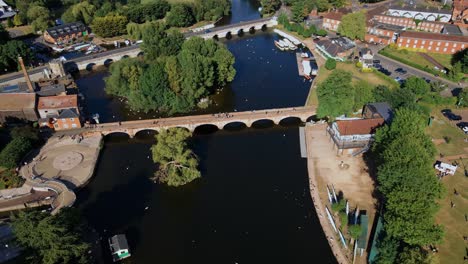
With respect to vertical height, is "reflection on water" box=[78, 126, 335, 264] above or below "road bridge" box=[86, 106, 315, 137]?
below

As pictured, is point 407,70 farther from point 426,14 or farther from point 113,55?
point 113,55

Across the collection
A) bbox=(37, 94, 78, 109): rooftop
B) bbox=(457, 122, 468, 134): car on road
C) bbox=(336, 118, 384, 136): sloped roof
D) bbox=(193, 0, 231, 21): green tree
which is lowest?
bbox=(457, 122, 468, 134): car on road

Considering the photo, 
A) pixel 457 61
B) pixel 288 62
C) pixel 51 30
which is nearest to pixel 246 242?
pixel 288 62

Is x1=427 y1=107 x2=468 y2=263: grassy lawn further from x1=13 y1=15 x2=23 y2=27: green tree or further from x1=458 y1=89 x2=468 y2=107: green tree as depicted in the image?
x1=13 y1=15 x2=23 y2=27: green tree

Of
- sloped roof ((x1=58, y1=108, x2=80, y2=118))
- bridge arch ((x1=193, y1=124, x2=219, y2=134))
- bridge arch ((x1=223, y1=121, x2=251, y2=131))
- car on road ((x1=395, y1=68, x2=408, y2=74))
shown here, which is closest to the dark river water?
bridge arch ((x1=193, y1=124, x2=219, y2=134))

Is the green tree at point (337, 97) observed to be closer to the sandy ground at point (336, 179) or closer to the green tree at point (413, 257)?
the sandy ground at point (336, 179)

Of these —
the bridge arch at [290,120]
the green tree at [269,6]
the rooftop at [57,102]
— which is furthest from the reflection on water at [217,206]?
the green tree at [269,6]

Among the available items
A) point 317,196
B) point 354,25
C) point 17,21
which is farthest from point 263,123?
point 17,21
